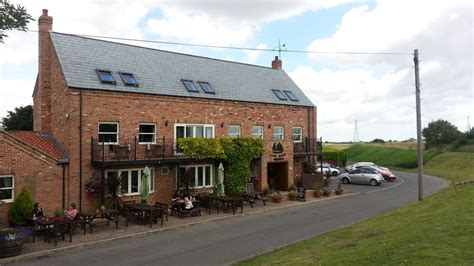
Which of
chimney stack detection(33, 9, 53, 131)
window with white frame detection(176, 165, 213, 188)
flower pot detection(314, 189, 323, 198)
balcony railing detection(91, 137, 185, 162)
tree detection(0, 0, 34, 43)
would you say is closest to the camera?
tree detection(0, 0, 34, 43)

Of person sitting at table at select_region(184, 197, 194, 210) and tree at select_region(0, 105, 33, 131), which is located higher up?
tree at select_region(0, 105, 33, 131)

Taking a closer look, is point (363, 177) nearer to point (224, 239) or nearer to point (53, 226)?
point (224, 239)

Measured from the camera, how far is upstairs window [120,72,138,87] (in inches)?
852

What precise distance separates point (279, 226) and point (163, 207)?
16.9 ft

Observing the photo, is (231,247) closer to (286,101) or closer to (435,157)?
(286,101)

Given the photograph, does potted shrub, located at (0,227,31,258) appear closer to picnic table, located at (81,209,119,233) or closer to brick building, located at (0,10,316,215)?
picnic table, located at (81,209,119,233)

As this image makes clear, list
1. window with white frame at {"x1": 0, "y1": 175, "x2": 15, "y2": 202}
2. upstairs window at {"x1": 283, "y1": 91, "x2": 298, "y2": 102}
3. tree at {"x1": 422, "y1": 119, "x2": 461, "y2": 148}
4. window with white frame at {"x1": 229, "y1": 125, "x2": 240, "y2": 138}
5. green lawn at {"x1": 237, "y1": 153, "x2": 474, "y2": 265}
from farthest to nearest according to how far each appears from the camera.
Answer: tree at {"x1": 422, "y1": 119, "x2": 461, "y2": 148} < upstairs window at {"x1": 283, "y1": 91, "x2": 298, "y2": 102} < window with white frame at {"x1": 229, "y1": 125, "x2": 240, "y2": 138} < window with white frame at {"x1": 0, "y1": 175, "x2": 15, "y2": 202} < green lawn at {"x1": 237, "y1": 153, "x2": 474, "y2": 265}

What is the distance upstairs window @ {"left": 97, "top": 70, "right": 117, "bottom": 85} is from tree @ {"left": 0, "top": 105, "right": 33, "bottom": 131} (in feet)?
57.5

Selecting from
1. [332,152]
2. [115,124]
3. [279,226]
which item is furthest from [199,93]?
[332,152]

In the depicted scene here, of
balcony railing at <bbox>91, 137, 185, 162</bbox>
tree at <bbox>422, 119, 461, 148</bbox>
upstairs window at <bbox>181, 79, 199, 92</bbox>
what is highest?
upstairs window at <bbox>181, 79, 199, 92</bbox>

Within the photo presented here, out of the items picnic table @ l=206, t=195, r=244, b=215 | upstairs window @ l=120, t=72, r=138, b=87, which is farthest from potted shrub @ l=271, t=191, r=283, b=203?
upstairs window @ l=120, t=72, r=138, b=87

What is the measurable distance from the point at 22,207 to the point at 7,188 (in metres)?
1.13

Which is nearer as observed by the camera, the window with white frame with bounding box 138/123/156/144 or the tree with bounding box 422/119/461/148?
the window with white frame with bounding box 138/123/156/144

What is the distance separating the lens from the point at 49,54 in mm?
21266
